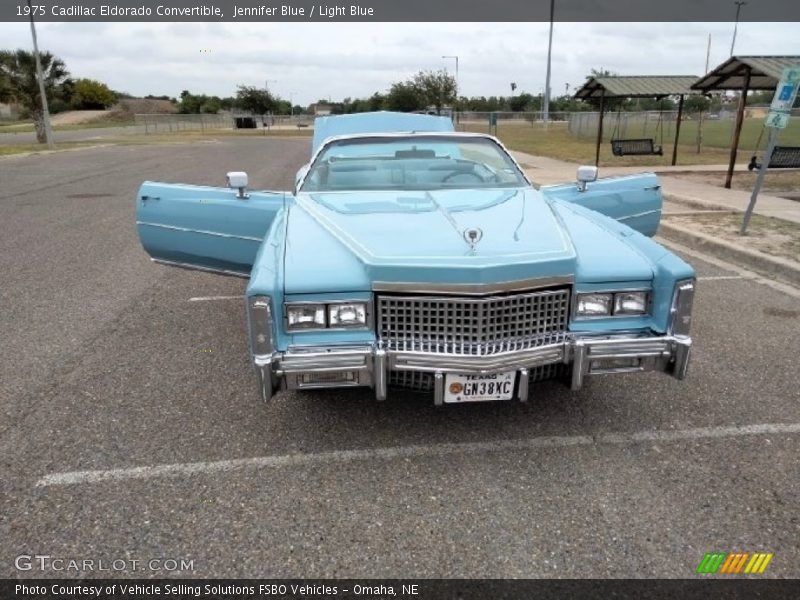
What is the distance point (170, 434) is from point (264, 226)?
1.64m

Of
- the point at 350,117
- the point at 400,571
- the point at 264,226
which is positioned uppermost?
the point at 350,117

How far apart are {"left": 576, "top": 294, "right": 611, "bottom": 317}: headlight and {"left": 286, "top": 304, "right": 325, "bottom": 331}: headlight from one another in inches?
49.2

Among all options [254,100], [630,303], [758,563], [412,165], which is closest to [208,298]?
[412,165]

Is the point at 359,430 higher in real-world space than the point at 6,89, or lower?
lower

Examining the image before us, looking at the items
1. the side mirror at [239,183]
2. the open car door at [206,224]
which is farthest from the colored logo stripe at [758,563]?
the side mirror at [239,183]

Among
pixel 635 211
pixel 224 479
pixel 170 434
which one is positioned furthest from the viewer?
pixel 635 211

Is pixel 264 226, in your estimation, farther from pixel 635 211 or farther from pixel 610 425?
pixel 635 211

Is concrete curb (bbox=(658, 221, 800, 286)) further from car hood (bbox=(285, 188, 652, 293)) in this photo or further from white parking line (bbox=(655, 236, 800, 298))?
car hood (bbox=(285, 188, 652, 293))

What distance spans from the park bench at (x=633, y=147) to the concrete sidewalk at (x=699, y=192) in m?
1.18

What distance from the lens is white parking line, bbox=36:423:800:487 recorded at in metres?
2.98

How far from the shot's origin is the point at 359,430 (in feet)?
11.2

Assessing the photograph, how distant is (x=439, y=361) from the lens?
2879 mm

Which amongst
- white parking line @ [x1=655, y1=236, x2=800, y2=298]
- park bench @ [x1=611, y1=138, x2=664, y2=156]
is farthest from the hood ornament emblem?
park bench @ [x1=611, y1=138, x2=664, y2=156]

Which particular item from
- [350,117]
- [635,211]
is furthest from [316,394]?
[350,117]
